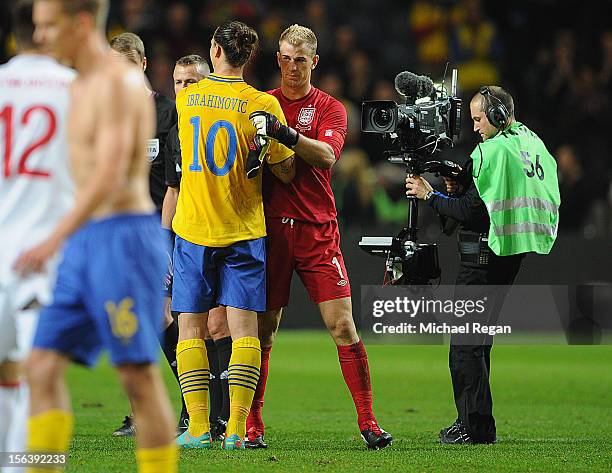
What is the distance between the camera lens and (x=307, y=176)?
779 centimetres

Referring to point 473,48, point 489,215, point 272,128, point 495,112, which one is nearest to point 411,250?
point 489,215

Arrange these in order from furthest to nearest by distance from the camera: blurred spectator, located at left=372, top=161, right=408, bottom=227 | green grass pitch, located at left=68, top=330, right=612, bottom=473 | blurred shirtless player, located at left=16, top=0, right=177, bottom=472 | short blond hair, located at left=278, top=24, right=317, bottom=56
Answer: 1. blurred spectator, located at left=372, top=161, right=408, bottom=227
2. short blond hair, located at left=278, top=24, right=317, bottom=56
3. green grass pitch, located at left=68, top=330, right=612, bottom=473
4. blurred shirtless player, located at left=16, top=0, right=177, bottom=472

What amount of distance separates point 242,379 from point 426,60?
11.9 metres

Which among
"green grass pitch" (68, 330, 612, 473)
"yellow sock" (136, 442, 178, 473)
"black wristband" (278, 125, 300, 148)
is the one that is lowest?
"green grass pitch" (68, 330, 612, 473)

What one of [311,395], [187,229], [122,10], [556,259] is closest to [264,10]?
[122,10]

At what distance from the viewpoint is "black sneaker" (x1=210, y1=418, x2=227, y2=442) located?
7901mm

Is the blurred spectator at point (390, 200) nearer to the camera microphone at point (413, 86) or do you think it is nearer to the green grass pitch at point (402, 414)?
the green grass pitch at point (402, 414)

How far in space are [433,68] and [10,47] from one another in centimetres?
598

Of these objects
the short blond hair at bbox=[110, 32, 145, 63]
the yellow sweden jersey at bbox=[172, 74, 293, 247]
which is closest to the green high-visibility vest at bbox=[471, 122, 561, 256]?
the yellow sweden jersey at bbox=[172, 74, 293, 247]

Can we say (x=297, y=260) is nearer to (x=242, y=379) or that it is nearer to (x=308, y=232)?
(x=308, y=232)

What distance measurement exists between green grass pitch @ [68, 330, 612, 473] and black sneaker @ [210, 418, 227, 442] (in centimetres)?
30

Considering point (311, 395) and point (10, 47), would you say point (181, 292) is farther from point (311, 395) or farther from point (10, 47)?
point (10, 47)

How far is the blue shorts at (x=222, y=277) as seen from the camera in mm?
7438

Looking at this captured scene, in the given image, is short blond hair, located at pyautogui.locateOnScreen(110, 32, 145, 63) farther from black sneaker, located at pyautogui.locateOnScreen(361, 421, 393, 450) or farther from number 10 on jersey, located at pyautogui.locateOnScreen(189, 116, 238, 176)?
black sneaker, located at pyautogui.locateOnScreen(361, 421, 393, 450)
